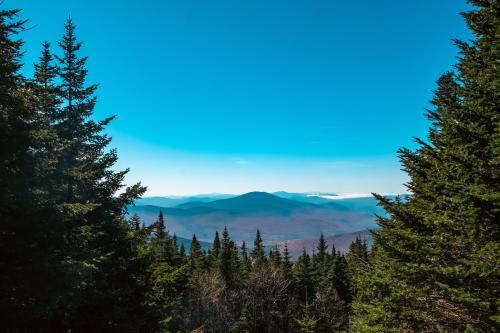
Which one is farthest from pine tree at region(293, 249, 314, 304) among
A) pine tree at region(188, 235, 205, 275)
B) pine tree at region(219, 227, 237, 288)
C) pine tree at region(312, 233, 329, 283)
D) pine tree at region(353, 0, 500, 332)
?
pine tree at region(353, 0, 500, 332)

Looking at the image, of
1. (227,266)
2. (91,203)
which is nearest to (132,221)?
(91,203)

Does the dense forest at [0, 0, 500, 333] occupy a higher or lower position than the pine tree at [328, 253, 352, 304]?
higher

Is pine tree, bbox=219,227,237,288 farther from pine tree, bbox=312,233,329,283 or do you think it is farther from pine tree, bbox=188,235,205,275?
pine tree, bbox=312,233,329,283

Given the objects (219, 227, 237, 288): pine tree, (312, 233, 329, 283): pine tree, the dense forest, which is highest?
the dense forest

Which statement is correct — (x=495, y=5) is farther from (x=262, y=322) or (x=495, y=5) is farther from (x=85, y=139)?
(x=262, y=322)

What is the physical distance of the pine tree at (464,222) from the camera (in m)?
7.79

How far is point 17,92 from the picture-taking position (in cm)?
1122

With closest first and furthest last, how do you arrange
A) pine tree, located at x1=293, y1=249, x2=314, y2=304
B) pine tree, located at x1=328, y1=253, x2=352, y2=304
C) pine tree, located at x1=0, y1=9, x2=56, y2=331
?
1. pine tree, located at x1=0, y1=9, x2=56, y2=331
2. pine tree, located at x1=328, y1=253, x2=352, y2=304
3. pine tree, located at x1=293, y1=249, x2=314, y2=304

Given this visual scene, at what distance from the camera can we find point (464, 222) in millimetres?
8320

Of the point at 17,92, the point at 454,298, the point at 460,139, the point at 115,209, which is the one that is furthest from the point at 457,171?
the point at 115,209

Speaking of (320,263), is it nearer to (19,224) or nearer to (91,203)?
(91,203)

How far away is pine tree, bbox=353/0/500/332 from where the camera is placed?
307 inches

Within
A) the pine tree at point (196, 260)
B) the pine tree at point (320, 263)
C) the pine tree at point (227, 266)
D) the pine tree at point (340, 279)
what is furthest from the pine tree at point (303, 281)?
the pine tree at point (196, 260)

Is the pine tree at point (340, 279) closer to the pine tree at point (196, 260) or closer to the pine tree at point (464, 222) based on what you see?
the pine tree at point (196, 260)
